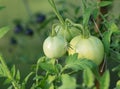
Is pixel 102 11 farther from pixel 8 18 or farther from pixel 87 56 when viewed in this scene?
pixel 8 18

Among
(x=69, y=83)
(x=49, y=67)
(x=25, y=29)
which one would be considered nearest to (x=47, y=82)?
(x=49, y=67)

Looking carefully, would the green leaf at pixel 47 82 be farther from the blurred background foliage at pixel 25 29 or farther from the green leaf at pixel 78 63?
the blurred background foliage at pixel 25 29

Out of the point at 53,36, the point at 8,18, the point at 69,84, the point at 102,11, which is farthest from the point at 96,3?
the point at 8,18

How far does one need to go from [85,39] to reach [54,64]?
8 cm

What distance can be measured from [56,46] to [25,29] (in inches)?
97.8

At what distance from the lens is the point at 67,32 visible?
985mm

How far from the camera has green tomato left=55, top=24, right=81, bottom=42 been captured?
986mm

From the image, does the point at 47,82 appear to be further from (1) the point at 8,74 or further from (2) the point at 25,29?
(2) the point at 25,29

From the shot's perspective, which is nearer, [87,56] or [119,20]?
[87,56]

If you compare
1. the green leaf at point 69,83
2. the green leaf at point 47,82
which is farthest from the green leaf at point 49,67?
the green leaf at point 69,83

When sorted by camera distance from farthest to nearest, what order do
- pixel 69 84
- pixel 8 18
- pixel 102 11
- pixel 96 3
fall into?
pixel 8 18
pixel 102 11
pixel 96 3
pixel 69 84

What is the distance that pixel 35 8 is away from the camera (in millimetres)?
5438

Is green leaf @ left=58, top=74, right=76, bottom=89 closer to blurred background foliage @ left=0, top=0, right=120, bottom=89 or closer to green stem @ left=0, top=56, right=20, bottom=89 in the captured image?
green stem @ left=0, top=56, right=20, bottom=89

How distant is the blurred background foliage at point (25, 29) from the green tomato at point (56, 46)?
0.61 feet
